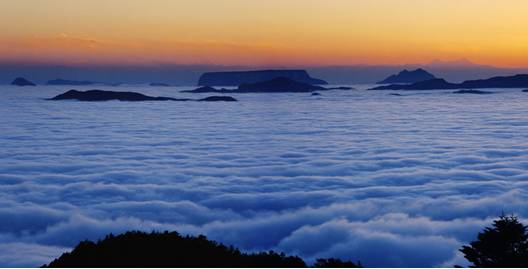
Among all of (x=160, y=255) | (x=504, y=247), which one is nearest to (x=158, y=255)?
(x=160, y=255)

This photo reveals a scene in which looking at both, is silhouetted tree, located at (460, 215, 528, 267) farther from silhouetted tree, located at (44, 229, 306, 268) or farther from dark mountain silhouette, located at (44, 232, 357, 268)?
silhouetted tree, located at (44, 229, 306, 268)

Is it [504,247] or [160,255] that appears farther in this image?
[504,247]

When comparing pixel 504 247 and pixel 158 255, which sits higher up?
pixel 504 247

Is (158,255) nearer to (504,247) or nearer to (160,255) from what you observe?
(160,255)

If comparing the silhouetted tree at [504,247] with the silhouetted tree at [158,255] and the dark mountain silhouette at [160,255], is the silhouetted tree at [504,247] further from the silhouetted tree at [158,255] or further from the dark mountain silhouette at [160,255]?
the silhouetted tree at [158,255]

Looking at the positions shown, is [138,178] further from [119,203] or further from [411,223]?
[411,223]

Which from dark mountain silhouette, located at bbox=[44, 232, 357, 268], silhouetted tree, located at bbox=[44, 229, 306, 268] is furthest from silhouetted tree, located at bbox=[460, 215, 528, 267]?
silhouetted tree, located at bbox=[44, 229, 306, 268]

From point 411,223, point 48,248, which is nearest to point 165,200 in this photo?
point 48,248
